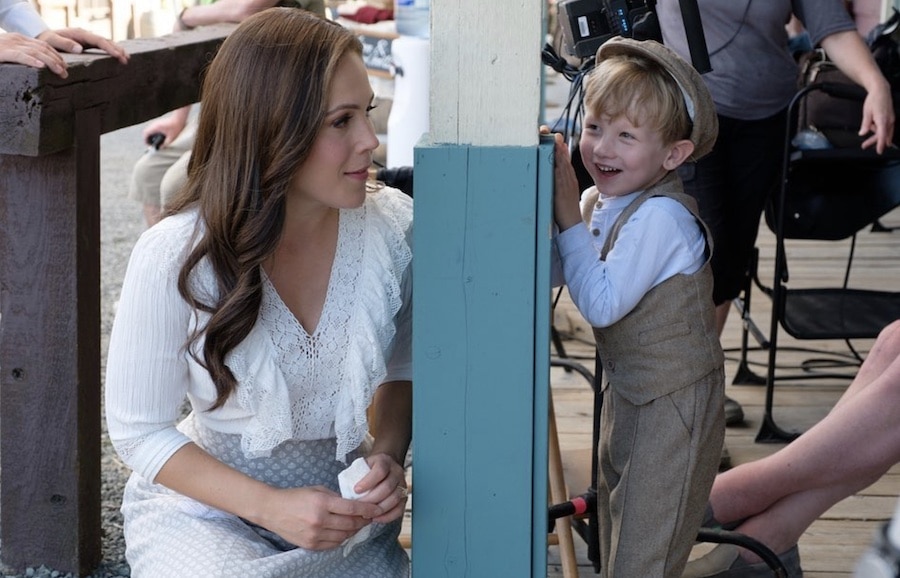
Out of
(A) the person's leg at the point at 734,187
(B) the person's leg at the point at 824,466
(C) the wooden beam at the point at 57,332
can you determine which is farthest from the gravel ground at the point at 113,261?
(A) the person's leg at the point at 734,187

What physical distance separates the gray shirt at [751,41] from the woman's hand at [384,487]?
1558mm

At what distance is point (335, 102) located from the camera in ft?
5.74

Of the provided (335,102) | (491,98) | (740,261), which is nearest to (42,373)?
(335,102)

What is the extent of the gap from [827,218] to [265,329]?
7.06ft

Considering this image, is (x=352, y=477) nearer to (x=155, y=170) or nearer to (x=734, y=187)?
(x=734, y=187)

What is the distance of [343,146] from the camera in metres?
1.77

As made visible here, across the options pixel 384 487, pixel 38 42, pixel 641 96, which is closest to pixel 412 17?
pixel 38 42

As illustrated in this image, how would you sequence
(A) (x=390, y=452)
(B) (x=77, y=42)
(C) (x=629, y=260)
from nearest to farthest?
(C) (x=629, y=260) < (A) (x=390, y=452) < (B) (x=77, y=42)

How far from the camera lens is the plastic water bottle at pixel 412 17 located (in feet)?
18.8

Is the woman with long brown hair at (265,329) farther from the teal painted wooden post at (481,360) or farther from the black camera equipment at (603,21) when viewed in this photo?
the black camera equipment at (603,21)

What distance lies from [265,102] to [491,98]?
12.8 inches

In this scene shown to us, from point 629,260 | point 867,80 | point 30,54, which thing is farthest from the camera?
point 867,80

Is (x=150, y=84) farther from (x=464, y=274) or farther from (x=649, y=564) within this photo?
(x=649, y=564)

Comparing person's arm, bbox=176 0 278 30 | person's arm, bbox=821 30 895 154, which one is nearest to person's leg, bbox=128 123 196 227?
person's arm, bbox=176 0 278 30
